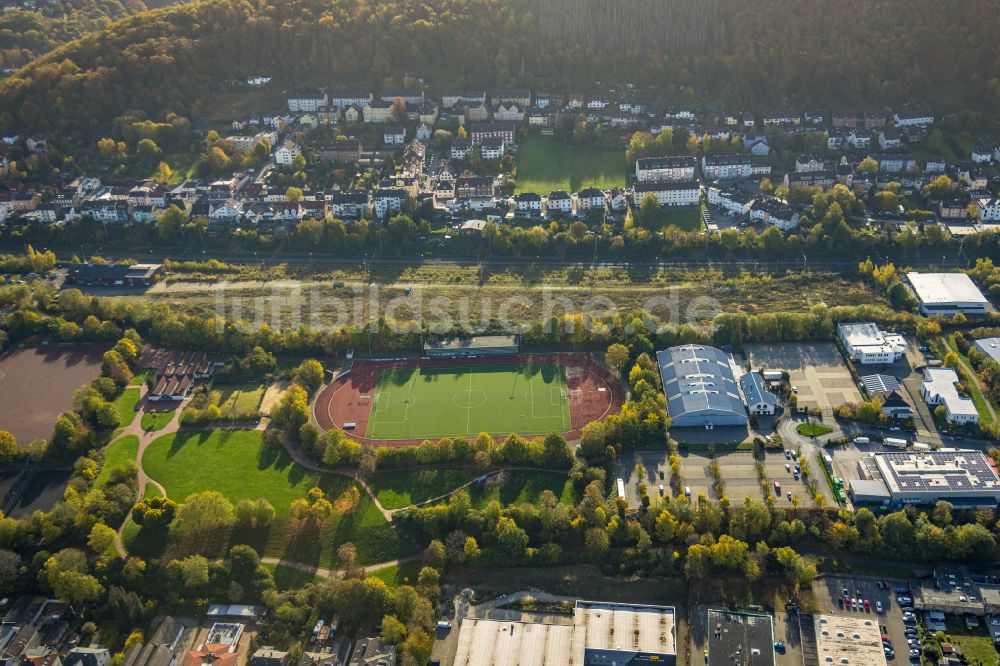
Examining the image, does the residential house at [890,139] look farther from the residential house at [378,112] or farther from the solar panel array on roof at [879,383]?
the residential house at [378,112]

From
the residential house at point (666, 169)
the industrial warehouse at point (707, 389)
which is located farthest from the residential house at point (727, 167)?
the industrial warehouse at point (707, 389)

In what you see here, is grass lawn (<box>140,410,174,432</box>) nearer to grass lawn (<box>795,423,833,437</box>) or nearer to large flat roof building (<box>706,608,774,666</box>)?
large flat roof building (<box>706,608,774,666</box>)

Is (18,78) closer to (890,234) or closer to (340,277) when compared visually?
(340,277)

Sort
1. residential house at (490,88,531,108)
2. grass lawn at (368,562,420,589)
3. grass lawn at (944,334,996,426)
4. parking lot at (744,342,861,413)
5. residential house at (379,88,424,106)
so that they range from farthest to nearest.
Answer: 1. residential house at (379,88,424,106)
2. residential house at (490,88,531,108)
3. parking lot at (744,342,861,413)
4. grass lawn at (944,334,996,426)
5. grass lawn at (368,562,420,589)

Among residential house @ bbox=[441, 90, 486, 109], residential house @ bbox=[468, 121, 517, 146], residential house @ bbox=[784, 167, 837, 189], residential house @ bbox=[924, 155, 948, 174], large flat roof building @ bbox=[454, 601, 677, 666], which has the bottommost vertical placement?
large flat roof building @ bbox=[454, 601, 677, 666]

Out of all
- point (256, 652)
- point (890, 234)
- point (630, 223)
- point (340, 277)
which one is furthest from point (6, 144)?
point (890, 234)

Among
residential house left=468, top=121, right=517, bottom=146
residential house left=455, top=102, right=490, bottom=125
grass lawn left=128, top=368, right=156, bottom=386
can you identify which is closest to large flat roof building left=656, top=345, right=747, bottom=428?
grass lawn left=128, top=368, right=156, bottom=386

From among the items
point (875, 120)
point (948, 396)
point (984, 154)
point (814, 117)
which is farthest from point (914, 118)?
point (948, 396)
